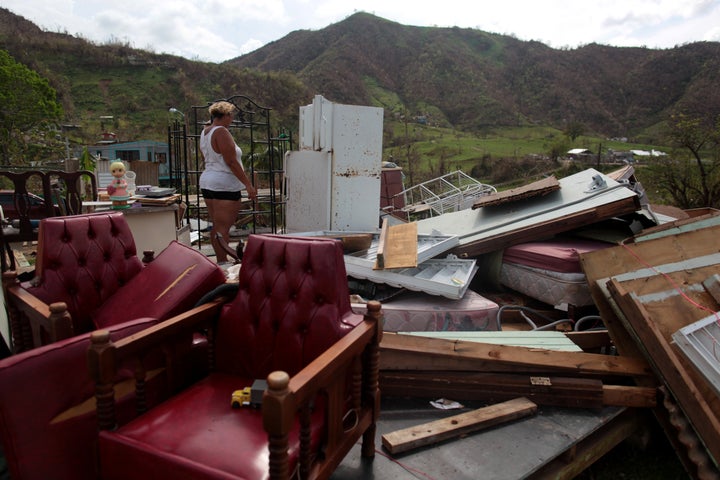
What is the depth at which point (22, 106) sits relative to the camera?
723 inches

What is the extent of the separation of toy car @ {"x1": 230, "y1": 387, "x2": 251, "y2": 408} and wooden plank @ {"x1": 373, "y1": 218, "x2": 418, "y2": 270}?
195cm

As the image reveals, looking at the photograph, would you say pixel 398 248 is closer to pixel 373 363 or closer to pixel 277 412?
pixel 373 363

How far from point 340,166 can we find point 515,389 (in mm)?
3112

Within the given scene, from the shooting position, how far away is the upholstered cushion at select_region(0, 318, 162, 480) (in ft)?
5.12

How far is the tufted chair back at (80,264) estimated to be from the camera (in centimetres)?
247

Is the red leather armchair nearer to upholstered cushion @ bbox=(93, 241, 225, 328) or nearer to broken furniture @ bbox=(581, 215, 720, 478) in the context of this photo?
upholstered cushion @ bbox=(93, 241, 225, 328)

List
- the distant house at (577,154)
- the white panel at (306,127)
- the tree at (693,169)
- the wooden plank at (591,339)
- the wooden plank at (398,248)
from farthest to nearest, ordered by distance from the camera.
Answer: the distant house at (577,154)
the tree at (693,169)
the white panel at (306,127)
the wooden plank at (398,248)
the wooden plank at (591,339)

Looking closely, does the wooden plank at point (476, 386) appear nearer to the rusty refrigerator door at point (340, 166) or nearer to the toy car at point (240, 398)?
the toy car at point (240, 398)

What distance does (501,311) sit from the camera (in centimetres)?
381

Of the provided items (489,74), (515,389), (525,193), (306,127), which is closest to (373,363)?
(515,389)

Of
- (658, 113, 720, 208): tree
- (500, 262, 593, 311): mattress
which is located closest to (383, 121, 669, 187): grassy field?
(658, 113, 720, 208): tree

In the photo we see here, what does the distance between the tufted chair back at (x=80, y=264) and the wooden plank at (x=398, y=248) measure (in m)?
1.84

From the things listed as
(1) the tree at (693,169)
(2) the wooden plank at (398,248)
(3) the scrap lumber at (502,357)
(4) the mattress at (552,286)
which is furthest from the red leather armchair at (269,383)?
(1) the tree at (693,169)

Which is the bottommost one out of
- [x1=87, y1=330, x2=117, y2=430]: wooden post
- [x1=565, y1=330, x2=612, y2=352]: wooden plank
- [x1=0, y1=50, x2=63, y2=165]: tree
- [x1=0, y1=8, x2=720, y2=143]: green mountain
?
[x1=565, y1=330, x2=612, y2=352]: wooden plank
